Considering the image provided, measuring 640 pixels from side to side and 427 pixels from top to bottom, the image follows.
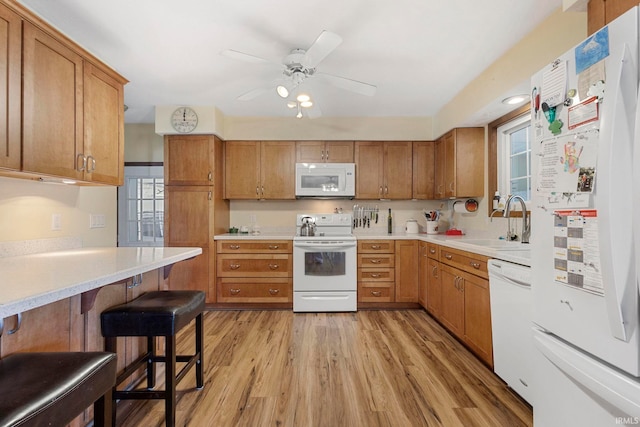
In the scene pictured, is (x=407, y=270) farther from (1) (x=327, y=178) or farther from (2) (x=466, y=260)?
(1) (x=327, y=178)

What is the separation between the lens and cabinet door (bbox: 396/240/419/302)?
345 centimetres

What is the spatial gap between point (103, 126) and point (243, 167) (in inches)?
73.1

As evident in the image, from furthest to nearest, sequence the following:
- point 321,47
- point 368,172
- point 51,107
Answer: point 368,172 < point 321,47 < point 51,107

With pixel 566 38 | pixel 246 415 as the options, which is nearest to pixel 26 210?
pixel 246 415

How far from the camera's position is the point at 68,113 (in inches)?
66.6

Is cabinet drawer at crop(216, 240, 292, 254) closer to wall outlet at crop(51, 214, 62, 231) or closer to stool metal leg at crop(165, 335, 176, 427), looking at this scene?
wall outlet at crop(51, 214, 62, 231)

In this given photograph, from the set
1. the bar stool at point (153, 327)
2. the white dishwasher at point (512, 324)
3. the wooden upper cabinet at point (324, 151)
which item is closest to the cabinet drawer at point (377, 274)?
the wooden upper cabinet at point (324, 151)

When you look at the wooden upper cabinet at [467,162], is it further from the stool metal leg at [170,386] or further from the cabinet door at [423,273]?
the stool metal leg at [170,386]

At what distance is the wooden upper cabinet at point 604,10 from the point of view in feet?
3.57

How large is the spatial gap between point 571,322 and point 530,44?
191 cm

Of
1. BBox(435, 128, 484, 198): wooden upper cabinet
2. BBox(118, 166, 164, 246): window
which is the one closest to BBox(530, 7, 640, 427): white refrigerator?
BBox(435, 128, 484, 198): wooden upper cabinet

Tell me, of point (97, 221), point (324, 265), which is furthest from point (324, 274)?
point (97, 221)

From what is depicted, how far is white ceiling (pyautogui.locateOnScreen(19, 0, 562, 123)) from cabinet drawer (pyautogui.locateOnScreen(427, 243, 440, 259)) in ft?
5.31

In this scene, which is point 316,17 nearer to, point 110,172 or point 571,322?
point 110,172
